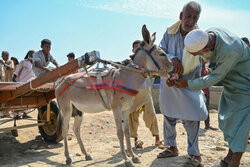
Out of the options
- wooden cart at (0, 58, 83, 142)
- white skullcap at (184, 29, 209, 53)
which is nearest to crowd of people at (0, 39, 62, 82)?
wooden cart at (0, 58, 83, 142)

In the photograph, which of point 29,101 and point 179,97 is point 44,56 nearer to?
point 29,101

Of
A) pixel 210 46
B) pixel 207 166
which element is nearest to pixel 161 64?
pixel 210 46

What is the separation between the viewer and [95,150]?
5.77 metres

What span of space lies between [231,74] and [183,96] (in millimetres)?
1057

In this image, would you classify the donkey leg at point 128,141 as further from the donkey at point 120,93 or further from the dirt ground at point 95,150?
the dirt ground at point 95,150

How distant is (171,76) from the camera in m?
3.91

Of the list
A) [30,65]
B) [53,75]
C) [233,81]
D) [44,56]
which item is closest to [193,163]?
[233,81]

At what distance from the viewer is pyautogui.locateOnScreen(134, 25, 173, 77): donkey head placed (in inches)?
162

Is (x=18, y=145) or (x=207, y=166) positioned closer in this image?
(x=207, y=166)

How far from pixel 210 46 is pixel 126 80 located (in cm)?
184

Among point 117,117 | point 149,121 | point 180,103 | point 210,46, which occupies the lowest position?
point 149,121

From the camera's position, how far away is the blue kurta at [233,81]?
2984mm

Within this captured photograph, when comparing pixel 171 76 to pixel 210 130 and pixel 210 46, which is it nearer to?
pixel 210 46

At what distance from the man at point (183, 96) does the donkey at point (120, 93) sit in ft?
0.81
